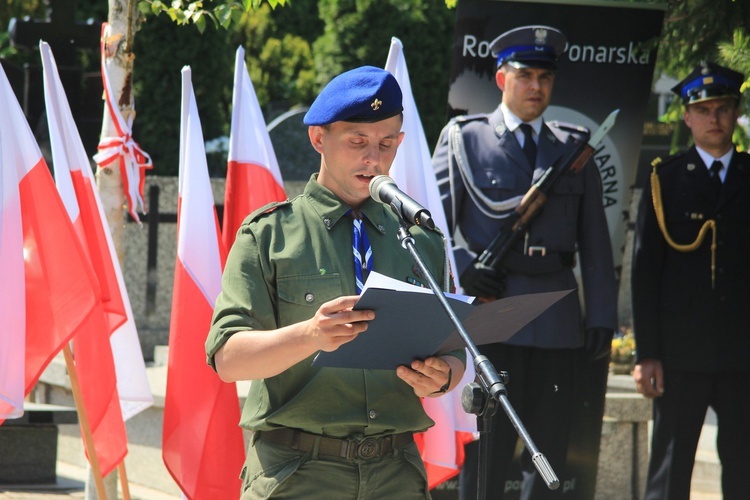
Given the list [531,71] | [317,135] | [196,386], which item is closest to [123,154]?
[196,386]

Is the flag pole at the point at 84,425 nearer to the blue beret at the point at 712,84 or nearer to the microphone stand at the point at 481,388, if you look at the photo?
the microphone stand at the point at 481,388

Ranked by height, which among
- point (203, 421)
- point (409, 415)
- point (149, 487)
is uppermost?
point (409, 415)

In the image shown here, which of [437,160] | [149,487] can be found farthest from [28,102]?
[437,160]

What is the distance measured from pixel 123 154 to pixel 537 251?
6.14ft

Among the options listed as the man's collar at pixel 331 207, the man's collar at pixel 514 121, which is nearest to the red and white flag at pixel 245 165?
→ the man's collar at pixel 514 121

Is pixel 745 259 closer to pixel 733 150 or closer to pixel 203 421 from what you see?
pixel 733 150

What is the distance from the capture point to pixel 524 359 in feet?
17.6

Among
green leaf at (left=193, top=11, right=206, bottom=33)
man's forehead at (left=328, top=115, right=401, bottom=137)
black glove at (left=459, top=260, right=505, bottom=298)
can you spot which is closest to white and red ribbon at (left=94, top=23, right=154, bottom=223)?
green leaf at (left=193, top=11, right=206, bottom=33)

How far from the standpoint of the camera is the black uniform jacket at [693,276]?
18.1 feet

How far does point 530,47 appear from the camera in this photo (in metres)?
5.41

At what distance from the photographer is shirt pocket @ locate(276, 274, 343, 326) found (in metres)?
3.00

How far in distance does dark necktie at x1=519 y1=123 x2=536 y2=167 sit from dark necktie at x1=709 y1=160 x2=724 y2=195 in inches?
34.3

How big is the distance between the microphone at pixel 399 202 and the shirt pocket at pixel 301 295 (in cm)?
26

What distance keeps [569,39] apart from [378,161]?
125 inches
